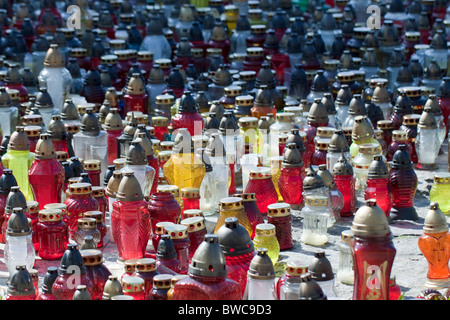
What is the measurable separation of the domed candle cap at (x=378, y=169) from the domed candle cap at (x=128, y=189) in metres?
1.66

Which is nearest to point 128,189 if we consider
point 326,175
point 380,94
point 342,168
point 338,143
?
point 326,175

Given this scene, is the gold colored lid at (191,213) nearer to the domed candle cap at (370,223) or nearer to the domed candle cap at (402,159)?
the domed candle cap at (402,159)

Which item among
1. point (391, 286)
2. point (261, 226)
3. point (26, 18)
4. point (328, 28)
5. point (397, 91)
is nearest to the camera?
point (391, 286)

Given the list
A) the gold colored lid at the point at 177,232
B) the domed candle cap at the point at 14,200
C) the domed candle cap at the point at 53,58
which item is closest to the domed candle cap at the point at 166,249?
the gold colored lid at the point at 177,232

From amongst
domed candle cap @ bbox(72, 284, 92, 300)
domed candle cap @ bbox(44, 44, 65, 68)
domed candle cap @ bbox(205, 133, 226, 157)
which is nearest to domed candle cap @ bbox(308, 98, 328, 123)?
domed candle cap @ bbox(205, 133, 226, 157)

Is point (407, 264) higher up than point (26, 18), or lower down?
lower down

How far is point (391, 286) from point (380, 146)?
228 cm

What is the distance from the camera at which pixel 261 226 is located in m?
7.10

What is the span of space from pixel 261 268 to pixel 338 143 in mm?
2621

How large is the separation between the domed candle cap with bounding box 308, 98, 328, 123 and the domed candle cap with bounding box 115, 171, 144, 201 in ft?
7.70

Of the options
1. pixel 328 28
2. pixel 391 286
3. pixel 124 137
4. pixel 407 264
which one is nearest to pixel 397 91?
pixel 328 28

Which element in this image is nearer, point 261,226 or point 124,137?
point 261,226

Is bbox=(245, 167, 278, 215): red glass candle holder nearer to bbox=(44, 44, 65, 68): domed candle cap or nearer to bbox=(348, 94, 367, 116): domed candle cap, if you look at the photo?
bbox=(348, 94, 367, 116): domed candle cap

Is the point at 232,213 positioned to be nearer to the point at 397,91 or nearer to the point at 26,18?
the point at 397,91
